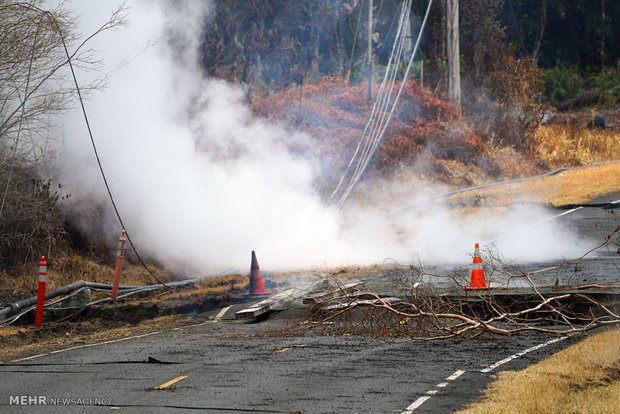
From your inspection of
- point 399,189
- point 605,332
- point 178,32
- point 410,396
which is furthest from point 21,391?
point 399,189

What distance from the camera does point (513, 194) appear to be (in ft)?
90.6

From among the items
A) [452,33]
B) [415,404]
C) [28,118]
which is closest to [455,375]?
[415,404]

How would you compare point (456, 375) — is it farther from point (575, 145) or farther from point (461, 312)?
point (575, 145)

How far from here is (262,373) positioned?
9.16 metres

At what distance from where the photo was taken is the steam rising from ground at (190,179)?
63.1 ft

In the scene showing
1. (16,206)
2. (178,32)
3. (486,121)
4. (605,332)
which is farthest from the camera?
(486,121)

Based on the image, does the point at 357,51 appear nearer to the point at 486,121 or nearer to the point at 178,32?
the point at 486,121

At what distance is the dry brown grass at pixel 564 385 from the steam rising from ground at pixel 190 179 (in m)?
10.2

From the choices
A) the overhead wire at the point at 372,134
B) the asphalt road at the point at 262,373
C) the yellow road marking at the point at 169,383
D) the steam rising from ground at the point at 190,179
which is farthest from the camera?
the overhead wire at the point at 372,134

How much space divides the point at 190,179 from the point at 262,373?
11755 mm

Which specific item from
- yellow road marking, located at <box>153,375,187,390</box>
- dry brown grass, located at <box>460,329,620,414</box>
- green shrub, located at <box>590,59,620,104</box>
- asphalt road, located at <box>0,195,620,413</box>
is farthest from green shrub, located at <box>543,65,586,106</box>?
yellow road marking, located at <box>153,375,187,390</box>

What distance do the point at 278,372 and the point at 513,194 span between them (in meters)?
19.8

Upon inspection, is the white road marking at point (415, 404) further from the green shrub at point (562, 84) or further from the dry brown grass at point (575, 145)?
the green shrub at point (562, 84)

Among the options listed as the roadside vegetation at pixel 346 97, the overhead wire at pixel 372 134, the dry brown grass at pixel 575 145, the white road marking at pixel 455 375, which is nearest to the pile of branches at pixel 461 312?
the white road marking at pixel 455 375
